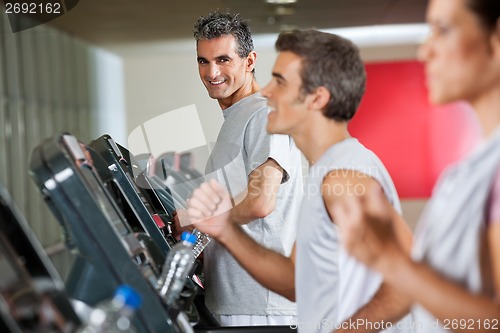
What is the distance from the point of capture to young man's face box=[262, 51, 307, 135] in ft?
4.53

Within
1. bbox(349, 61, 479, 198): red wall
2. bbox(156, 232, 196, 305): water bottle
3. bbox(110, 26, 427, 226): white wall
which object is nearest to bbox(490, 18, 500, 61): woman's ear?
bbox(110, 26, 427, 226): white wall

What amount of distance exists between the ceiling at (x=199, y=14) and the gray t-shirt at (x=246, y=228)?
65 cm

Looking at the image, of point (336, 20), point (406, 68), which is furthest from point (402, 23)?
point (336, 20)

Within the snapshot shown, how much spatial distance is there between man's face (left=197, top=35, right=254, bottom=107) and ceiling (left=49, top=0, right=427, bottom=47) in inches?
17.8

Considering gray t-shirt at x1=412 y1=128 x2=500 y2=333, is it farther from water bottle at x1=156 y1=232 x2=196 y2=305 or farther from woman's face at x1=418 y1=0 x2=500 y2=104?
water bottle at x1=156 y1=232 x2=196 y2=305

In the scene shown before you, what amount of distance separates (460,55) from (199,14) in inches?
83.2

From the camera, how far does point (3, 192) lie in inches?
45.5

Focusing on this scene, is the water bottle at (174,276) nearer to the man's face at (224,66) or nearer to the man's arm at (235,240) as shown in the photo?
the man's arm at (235,240)

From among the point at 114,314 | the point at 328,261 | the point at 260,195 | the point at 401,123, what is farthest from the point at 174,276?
the point at 401,123

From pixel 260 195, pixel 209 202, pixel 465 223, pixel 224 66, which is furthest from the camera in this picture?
pixel 224 66

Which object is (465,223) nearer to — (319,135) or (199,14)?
(319,135)

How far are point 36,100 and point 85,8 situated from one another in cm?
153

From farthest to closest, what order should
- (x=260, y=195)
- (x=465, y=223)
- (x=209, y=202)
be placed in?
(x=260, y=195) → (x=209, y=202) → (x=465, y=223)

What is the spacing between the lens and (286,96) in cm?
139
